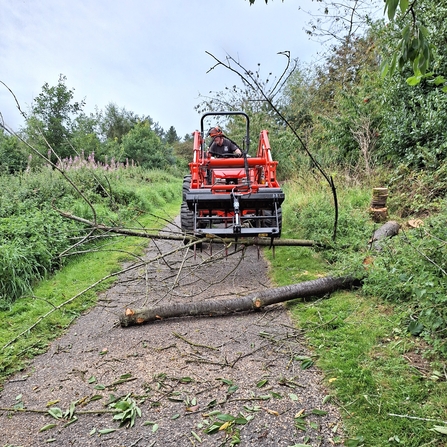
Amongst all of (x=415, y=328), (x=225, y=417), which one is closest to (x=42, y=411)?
(x=225, y=417)

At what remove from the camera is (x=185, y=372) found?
2.72m

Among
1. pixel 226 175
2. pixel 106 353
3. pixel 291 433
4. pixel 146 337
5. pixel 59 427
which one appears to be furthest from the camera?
pixel 226 175

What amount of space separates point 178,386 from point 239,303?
129 centimetres

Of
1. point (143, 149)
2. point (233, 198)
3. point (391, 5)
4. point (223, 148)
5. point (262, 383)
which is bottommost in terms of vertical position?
point (262, 383)

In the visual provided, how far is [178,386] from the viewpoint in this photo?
101 inches

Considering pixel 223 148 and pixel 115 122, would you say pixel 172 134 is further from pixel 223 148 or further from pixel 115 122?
pixel 223 148

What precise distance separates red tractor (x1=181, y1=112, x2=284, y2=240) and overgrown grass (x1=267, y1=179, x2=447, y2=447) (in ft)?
2.75

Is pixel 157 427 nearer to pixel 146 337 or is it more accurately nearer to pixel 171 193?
pixel 146 337

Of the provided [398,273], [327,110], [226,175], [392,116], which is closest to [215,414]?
[398,273]

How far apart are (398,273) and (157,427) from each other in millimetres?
2477

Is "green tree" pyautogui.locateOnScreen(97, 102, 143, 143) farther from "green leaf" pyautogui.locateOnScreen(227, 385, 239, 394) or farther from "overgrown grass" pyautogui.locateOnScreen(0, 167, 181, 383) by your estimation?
"green leaf" pyautogui.locateOnScreen(227, 385, 239, 394)

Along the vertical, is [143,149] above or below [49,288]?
above

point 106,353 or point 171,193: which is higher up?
point 171,193

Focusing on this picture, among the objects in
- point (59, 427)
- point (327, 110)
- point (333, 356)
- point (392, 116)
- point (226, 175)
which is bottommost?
point (59, 427)
